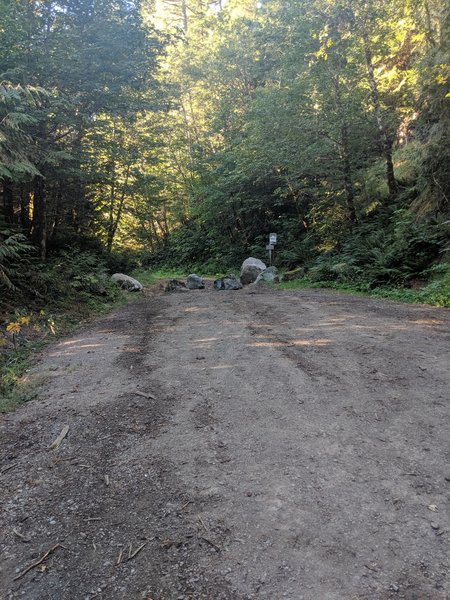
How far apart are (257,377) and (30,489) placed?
2.80 m

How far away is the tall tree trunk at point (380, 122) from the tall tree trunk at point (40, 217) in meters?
11.3

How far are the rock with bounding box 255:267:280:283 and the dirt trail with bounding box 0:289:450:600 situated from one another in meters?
10.2

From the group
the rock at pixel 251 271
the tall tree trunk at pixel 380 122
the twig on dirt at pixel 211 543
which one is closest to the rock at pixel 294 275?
the rock at pixel 251 271

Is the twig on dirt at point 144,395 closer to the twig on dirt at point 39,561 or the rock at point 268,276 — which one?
the twig on dirt at point 39,561

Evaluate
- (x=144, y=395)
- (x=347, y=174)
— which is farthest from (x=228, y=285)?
(x=144, y=395)

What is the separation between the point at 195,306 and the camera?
11.1m

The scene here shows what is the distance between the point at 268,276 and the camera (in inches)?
658

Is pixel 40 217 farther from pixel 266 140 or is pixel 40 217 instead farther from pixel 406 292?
pixel 406 292

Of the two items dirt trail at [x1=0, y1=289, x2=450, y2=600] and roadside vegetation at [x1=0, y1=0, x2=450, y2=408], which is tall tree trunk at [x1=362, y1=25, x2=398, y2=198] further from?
dirt trail at [x1=0, y1=289, x2=450, y2=600]

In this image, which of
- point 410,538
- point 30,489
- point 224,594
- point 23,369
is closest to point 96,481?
point 30,489

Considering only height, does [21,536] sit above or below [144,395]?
below

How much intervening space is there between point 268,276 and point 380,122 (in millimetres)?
6820

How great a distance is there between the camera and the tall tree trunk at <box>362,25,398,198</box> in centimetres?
1395

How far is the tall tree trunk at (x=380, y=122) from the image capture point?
1395 centimetres
